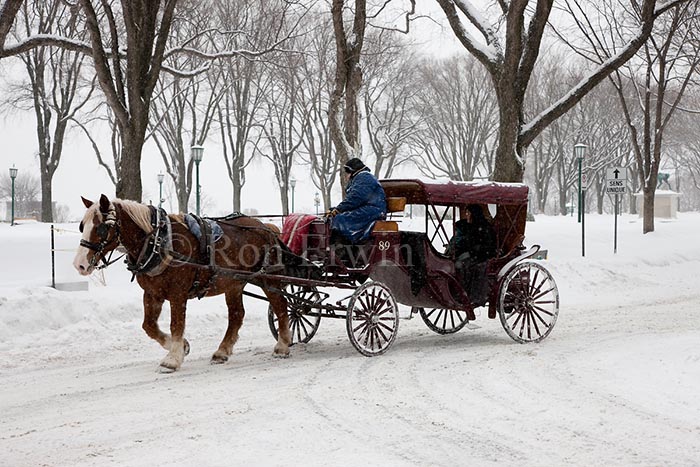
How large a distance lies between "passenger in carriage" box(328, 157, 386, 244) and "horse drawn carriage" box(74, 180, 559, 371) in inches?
5.0

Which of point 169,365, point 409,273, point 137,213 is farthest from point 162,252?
point 409,273

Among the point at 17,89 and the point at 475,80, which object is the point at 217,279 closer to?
the point at 17,89

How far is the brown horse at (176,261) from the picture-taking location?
7516 mm

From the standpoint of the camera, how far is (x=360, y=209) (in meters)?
9.12

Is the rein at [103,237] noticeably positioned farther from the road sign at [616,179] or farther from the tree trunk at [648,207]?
the tree trunk at [648,207]

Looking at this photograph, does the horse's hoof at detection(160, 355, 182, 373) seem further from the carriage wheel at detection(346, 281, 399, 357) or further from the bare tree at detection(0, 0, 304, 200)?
the bare tree at detection(0, 0, 304, 200)

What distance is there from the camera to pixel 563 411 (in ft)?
20.2

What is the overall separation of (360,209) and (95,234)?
3064 mm

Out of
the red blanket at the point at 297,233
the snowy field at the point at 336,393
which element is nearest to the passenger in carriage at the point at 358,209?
the red blanket at the point at 297,233

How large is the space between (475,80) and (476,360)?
1390 inches

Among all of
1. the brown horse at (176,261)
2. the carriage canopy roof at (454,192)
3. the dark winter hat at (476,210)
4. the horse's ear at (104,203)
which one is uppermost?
the carriage canopy roof at (454,192)

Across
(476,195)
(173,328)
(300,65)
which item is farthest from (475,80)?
(173,328)

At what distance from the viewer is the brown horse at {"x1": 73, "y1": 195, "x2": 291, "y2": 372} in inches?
296

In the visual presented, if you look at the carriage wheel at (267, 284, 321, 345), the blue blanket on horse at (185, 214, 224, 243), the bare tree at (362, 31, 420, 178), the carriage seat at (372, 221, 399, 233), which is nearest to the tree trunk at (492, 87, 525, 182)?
the carriage seat at (372, 221, 399, 233)
